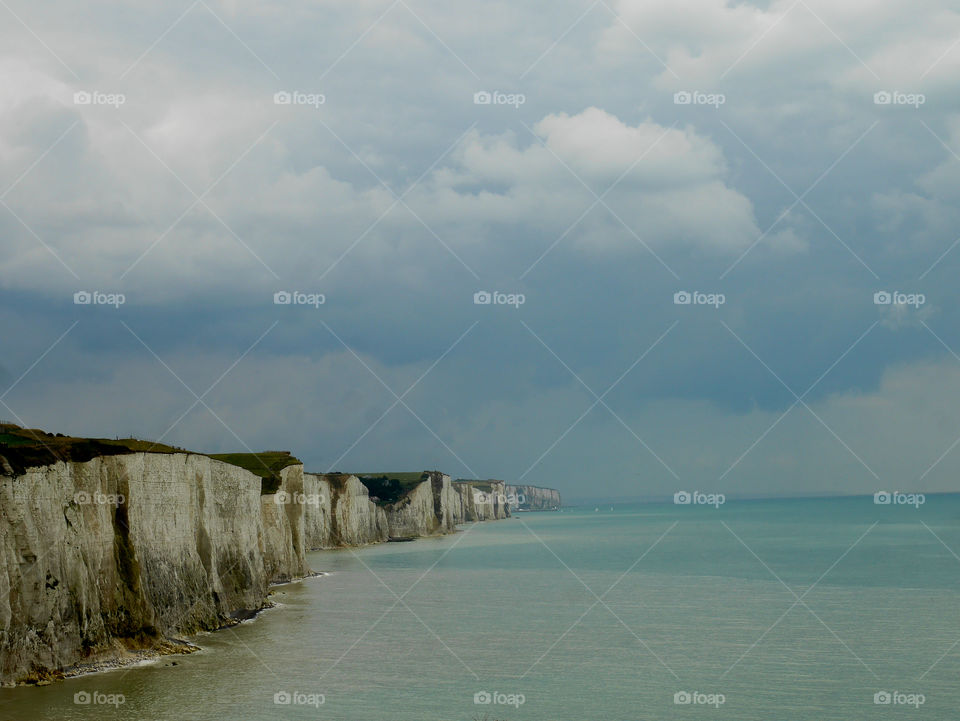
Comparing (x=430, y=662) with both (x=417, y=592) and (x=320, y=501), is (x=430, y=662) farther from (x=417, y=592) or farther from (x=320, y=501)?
(x=320, y=501)

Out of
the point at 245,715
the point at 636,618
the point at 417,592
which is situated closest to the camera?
the point at 245,715

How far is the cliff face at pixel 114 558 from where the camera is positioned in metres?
25.1

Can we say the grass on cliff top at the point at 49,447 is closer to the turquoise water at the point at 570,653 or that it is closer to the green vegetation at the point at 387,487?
the turquoise water at the point at 570,653

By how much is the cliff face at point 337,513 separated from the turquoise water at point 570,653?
28.0 m

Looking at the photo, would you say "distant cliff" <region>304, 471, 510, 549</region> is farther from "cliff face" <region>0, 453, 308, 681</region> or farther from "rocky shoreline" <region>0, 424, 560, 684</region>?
"cliff face" <region>0, 453, 308, 681</region>

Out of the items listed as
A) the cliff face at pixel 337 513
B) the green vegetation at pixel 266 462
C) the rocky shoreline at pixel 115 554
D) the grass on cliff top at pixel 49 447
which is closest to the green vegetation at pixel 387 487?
the cliff face at pixel 337 513

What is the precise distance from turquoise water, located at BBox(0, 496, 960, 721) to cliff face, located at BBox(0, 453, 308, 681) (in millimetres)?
1501

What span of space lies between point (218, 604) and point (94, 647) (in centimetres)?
1169

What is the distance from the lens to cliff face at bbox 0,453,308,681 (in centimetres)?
2511

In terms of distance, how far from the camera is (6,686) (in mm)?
24125

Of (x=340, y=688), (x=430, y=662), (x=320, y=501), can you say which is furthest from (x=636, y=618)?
(x=320, y=501)

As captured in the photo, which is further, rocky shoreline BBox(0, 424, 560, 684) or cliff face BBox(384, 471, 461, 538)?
cliff face BBox(384, 471, 461, 538)

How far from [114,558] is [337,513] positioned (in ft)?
217

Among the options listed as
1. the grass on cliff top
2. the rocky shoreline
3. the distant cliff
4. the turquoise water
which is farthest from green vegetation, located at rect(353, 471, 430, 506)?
the grass on cliff top
